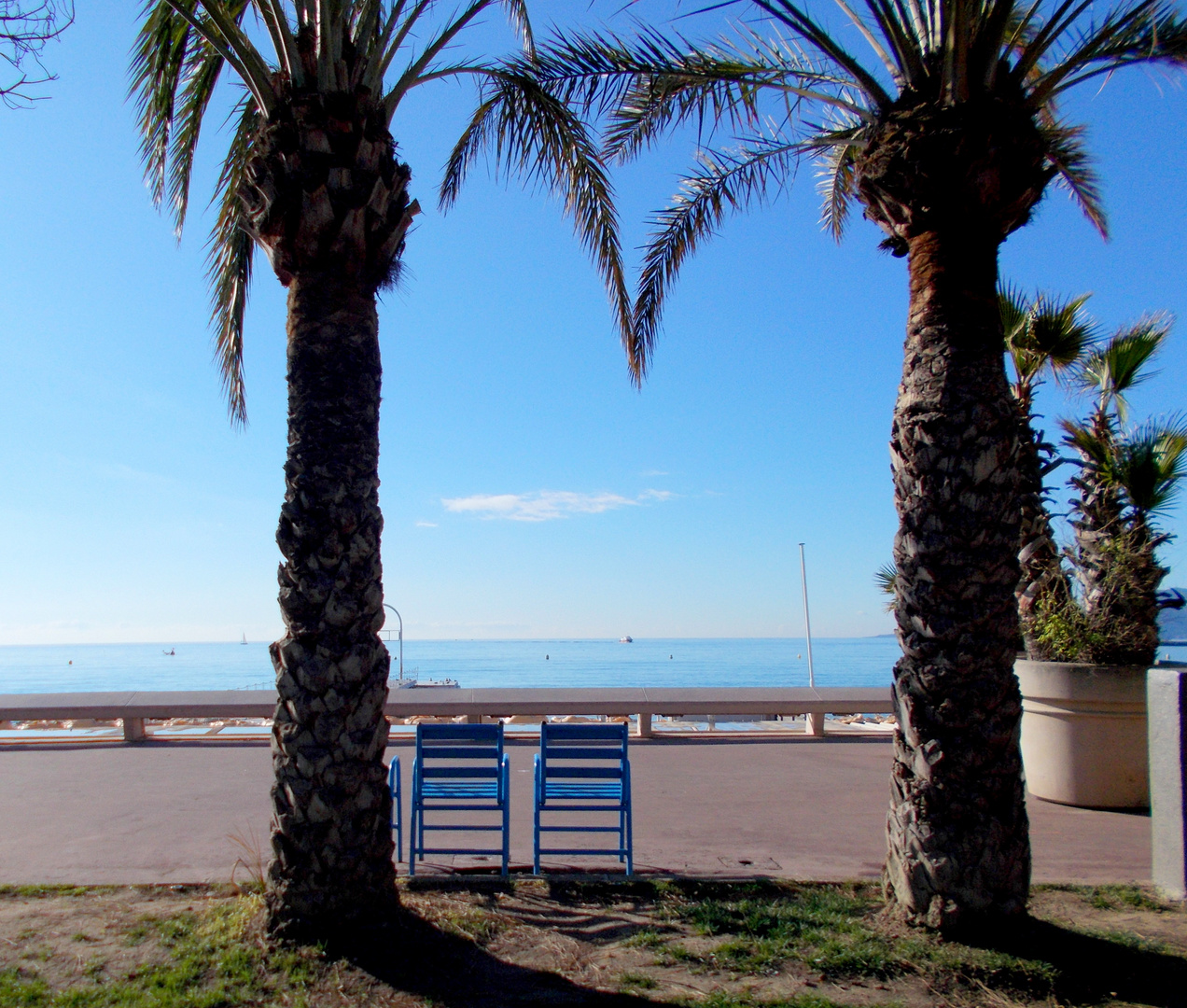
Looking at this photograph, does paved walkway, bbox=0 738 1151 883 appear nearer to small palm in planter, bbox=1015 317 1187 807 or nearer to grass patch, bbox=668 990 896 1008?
small palm in planter, bbox=1015 317 1187 807

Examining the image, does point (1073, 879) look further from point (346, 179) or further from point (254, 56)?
point (254, 56)

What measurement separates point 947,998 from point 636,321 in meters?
5.42

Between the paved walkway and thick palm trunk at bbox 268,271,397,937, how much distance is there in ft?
5.53

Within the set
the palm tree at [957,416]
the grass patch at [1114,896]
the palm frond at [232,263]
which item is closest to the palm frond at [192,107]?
the palm frond at [232,263]

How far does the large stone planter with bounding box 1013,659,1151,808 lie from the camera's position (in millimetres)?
7199

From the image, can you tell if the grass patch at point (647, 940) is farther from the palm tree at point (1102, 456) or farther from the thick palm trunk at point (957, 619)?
the palm tree at point (1102, 456)

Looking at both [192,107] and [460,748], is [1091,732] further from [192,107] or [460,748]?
[192,107]

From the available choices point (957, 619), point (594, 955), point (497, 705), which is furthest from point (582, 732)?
point (497, 705)

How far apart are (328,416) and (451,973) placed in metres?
2.90

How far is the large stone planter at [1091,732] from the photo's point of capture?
7.20m

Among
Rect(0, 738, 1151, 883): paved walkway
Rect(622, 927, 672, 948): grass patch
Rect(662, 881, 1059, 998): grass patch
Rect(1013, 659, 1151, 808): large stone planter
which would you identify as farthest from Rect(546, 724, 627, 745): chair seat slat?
Rect(1013, 659, 1151, 808): large stone planter

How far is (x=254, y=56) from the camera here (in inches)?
195

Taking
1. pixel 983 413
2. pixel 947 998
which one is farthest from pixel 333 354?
pixel 947 998

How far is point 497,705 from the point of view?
440 inches
